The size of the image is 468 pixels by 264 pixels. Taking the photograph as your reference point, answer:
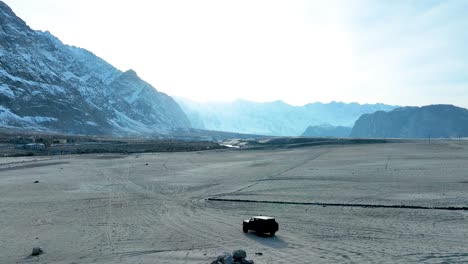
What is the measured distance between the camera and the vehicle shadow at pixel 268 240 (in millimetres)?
12952

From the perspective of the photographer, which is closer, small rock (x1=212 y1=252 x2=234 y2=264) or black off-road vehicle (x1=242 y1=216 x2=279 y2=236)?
small rock (x1=212 y1=252 x2=234 y2=264)

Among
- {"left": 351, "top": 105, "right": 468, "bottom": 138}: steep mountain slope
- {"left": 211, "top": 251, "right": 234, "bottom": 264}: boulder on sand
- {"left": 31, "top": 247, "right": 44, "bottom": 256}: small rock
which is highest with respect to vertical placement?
{"left": 351, "top": 105, "right": 468, "bottom": 138}: steep mountain slope

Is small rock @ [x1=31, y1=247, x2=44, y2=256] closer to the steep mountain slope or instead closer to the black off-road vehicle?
the black off-road vehicle

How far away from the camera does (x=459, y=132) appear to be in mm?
166625

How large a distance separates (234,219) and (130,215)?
4122 mm

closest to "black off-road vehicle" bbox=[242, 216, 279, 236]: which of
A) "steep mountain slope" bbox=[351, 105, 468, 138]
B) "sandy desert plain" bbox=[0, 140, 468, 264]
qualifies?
"sandy desert plain" bbox=[0, 140, 468, 264]

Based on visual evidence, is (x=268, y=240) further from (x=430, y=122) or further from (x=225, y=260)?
(x=430, y=122)

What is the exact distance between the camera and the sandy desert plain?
12.1 m

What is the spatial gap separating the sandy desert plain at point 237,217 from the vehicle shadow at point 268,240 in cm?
3

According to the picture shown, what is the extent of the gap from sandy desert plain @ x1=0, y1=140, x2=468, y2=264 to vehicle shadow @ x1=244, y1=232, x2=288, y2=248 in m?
0.03

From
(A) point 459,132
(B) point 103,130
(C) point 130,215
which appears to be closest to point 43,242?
(C) point 130,215

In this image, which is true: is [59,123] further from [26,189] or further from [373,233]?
[373,233]

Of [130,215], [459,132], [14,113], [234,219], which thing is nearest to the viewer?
[234,219]

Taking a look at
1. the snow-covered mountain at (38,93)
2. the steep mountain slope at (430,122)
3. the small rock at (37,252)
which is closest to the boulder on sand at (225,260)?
the small rock at (37,252)
